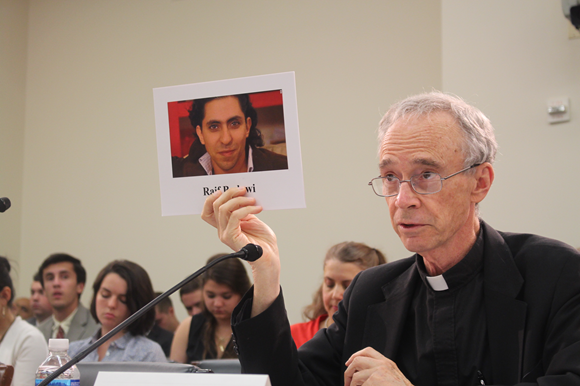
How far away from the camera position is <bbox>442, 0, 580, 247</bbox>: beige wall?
10.9 feet

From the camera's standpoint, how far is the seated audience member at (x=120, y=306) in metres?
3.15

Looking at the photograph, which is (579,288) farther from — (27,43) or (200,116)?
(27,43)

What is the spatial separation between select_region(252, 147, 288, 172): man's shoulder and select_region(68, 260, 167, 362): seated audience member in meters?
1.92

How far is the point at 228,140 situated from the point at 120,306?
82.2 inches

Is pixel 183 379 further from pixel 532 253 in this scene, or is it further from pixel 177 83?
pixel 177 83

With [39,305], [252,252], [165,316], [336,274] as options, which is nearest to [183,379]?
[252,252]

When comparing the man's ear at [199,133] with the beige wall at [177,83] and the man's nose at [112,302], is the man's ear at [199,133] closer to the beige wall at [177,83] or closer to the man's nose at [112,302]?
the man's nose at [112,302]

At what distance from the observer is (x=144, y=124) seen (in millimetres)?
5469

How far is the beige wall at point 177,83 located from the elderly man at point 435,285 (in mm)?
3030

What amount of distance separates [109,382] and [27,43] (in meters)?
5.82

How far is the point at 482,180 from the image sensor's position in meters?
1.56

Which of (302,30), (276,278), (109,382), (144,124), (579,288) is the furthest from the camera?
(144,124)

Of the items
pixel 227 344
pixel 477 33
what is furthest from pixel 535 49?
pixel 227 344

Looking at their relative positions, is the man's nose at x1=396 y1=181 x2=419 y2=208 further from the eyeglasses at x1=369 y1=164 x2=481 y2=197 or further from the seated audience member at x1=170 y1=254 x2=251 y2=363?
the seated audience member at x1=170 y1=254 x2=251 y2=363
